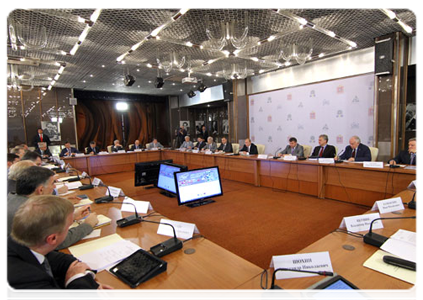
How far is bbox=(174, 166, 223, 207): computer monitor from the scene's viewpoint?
9.20 feet

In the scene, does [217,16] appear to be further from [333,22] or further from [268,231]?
[268,231]

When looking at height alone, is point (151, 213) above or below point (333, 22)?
below

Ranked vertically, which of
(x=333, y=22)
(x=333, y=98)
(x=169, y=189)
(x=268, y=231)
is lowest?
(x=268, y=231)

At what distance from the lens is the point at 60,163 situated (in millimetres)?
5094

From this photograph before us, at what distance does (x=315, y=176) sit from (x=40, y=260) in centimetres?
393

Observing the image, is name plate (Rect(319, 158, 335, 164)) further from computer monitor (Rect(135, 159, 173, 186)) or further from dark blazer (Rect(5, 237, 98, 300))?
dark blazer (Rect(5, 237, 98, 300))

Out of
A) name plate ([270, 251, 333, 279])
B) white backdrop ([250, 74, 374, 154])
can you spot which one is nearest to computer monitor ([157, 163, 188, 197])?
name plate ([270, 251, 333, 279])

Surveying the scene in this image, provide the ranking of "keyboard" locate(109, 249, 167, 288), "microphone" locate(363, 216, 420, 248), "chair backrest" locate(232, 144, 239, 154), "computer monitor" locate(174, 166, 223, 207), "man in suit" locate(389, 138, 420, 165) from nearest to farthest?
"keyboard" locate(109, 249, 167, 288) → "microphone" locate(363, 216, 420, 248) → "computer monitor" locate(174, 166, 223, 207) → "man in suit" locate(389, 138, 420, 165) → "chair backrest" locate(232, 144, 239, 154)

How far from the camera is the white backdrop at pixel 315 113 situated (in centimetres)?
564

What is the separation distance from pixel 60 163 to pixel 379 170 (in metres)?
→ 5.95

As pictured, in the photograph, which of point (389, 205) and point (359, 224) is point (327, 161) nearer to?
point (389, 205)

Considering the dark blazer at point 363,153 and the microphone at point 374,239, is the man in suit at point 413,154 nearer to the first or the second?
the dark blazer at point 363,153

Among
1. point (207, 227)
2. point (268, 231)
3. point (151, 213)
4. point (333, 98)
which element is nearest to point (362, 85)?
point (333, 98)

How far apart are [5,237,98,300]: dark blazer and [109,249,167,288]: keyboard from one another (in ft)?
0.46
